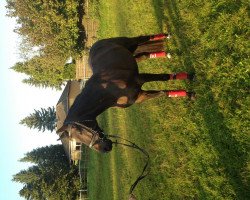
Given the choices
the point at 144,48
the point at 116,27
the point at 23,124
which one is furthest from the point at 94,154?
the point at 23,124

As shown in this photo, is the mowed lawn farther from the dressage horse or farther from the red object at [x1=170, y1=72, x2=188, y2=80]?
the dressage horse

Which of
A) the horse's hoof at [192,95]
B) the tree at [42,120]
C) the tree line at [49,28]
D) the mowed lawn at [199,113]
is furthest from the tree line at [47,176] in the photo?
the horse's hoof at [192,95]

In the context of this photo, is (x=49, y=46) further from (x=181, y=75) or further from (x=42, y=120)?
(x=42, y=120)

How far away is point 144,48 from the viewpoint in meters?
8.54

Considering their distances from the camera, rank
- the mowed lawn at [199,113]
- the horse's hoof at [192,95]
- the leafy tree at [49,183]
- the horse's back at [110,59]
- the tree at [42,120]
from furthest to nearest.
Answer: the tree at [42,120]
the leafy tree at [49,183]
the horse's hoof at [192,95]
the horse's back at [110,59]
the mowed lawn at [199,113]

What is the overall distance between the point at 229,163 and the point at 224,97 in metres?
1.43

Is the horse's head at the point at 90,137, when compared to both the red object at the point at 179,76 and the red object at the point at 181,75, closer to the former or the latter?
the red object at the point at 179,76

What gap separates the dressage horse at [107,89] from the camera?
5.72 meters

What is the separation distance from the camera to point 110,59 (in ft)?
23.3

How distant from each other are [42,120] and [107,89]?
3519cm

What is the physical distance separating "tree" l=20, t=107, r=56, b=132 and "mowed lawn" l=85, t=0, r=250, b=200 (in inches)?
1119

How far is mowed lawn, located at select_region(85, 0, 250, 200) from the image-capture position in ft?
21.8

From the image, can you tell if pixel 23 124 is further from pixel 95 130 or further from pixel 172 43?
pixel 95 130

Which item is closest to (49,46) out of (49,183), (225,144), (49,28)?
(49,28)
